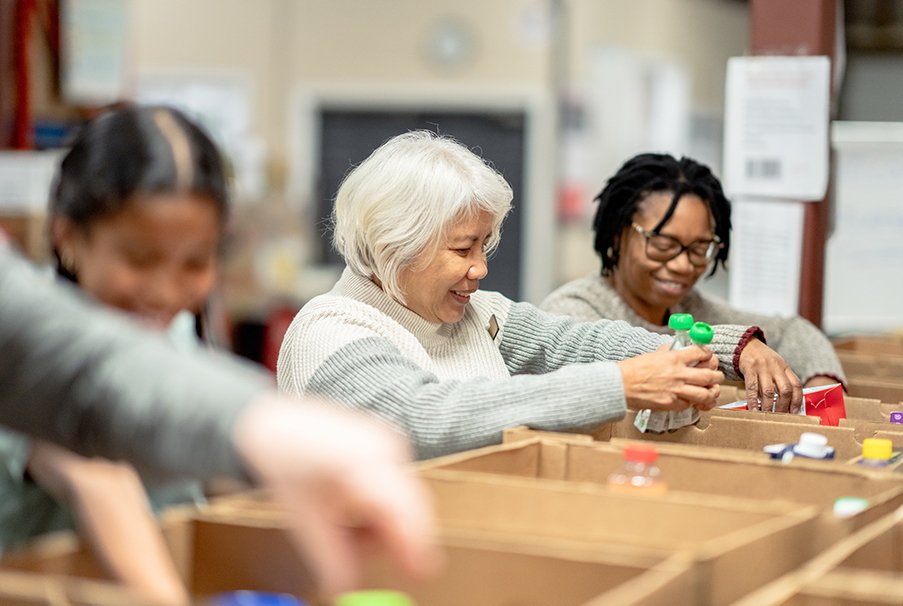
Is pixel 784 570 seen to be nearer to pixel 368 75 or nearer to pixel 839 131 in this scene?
pixel 839 131

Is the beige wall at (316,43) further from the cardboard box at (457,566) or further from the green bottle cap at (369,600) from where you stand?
the green bottle cap at (369,600)

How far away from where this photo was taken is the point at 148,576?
0.78 metres

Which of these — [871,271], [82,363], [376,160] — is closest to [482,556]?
[82,363]

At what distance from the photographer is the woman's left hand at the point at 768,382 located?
1.86m

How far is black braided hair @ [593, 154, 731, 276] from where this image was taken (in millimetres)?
2391

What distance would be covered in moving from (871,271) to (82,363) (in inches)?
177

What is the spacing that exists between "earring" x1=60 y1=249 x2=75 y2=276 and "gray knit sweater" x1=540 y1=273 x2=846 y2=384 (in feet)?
4.69

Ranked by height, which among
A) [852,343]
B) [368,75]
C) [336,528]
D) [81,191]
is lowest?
[852,343]

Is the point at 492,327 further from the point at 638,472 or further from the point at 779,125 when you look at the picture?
the point at 779,125

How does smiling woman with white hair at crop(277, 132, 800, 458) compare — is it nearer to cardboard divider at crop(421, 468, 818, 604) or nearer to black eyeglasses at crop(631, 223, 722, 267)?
black eyeglasses at crop(631, 223, 722, 267)

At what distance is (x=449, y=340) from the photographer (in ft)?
6.41

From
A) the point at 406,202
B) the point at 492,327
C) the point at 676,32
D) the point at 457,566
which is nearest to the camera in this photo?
the point at 457,566

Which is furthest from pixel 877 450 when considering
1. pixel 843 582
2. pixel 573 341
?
pixel 573 341

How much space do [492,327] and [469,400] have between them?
1.91ft
